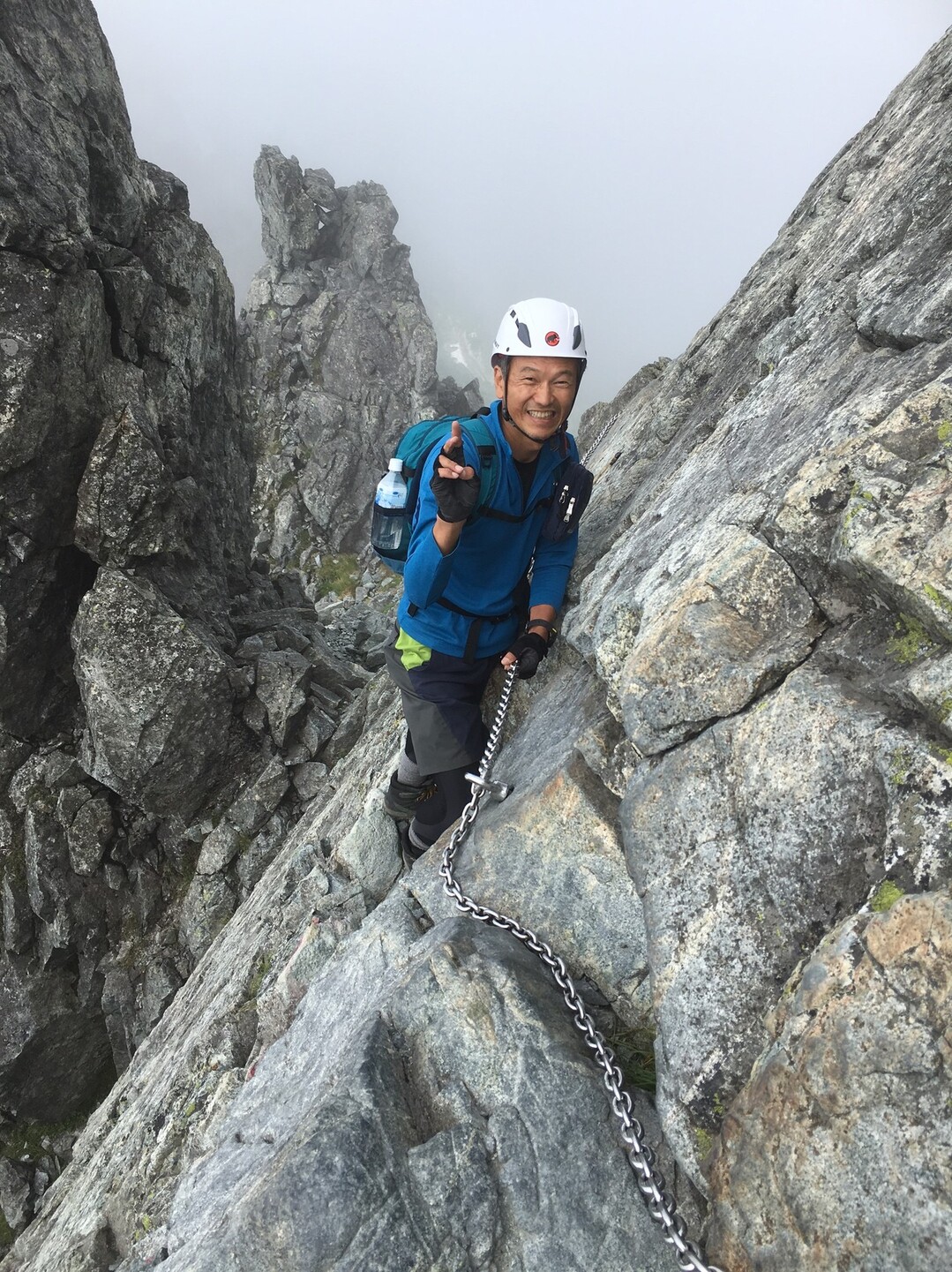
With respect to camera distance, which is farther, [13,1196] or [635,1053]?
[13,1196]

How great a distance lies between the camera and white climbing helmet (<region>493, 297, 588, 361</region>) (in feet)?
26.6

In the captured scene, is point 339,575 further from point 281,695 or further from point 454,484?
point 454,484

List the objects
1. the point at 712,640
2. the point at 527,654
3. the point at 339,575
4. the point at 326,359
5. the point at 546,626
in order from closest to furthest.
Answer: the point at 712,640, the point at 527,654, the point at 546,626, the point at 339,575, the point at 326,359

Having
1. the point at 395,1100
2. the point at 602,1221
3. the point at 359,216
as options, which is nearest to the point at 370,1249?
the point at 395,1100

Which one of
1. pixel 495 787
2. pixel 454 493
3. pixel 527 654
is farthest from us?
pixel 527 654

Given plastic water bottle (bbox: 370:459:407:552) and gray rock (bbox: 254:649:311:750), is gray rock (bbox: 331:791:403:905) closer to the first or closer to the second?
plastic water bottle (bbox: 370:459:407:552)

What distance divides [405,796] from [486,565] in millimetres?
4094

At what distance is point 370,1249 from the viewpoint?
470 cm

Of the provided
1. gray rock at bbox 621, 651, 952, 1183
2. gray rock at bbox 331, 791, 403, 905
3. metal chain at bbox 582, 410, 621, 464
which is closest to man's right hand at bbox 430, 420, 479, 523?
gray rock at bbox 621, 651, 952, 1183

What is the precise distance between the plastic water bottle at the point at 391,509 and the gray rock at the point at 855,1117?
6.55 m

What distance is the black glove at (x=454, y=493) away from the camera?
23.6 feet

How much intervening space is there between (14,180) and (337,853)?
2085cm

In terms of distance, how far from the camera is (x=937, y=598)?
4.50 meters

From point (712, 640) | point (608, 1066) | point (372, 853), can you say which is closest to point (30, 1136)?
point (372, 853)
